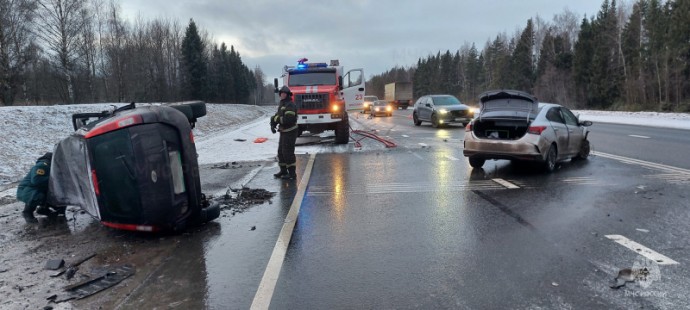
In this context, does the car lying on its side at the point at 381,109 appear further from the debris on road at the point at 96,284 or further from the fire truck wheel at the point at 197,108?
the debris on road at the point at 96,284

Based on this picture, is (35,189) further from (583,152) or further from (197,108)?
(583,152)

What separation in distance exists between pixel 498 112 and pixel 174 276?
763 centimetres

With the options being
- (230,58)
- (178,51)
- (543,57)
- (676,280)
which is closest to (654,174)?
(676,280)

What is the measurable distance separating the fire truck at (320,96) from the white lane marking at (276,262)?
26.5 ft

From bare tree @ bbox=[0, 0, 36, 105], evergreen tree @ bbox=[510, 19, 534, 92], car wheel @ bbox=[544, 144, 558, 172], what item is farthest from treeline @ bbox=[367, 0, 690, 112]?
bare tree @ bbox=[0, 0, 36, 105]

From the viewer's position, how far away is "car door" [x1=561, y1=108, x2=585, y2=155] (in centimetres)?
998

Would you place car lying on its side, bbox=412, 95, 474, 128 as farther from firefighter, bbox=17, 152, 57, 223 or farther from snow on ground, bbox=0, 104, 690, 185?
firefighter, bbox=17, 152, 57, 223

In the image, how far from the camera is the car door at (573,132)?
9.98m

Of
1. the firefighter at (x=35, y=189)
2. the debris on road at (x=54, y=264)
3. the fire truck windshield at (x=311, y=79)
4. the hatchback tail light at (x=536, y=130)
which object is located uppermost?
the fire truck windshield at (x=311, y=79)

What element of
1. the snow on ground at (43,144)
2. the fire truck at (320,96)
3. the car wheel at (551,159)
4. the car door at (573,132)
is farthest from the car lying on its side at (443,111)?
the car wheel at (551,159)

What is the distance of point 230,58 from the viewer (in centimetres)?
10425

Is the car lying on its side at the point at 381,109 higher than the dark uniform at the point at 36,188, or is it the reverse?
the car lying on its side at the point at 381,109

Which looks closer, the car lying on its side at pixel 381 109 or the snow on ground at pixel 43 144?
the snow on ground at pixel 43 144

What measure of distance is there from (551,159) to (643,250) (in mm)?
4907
